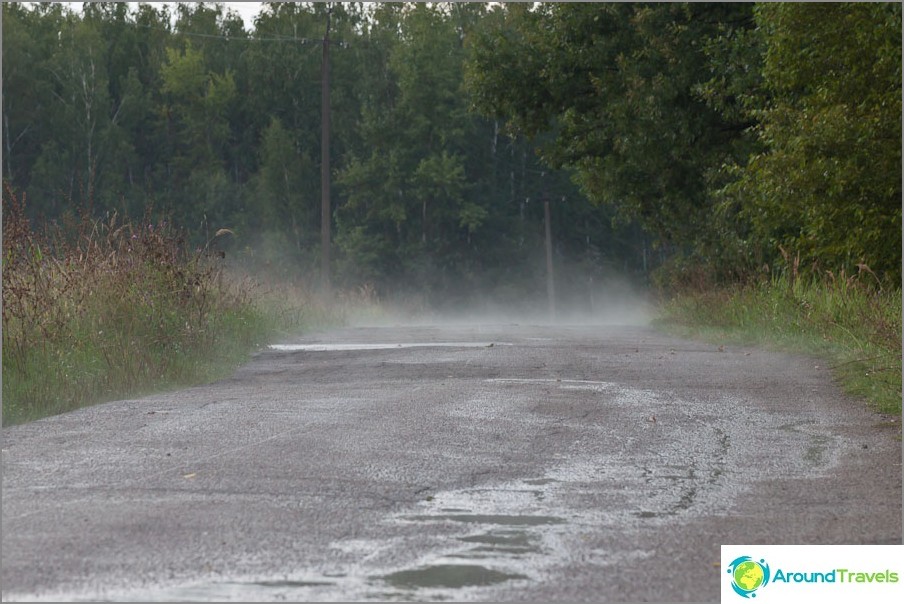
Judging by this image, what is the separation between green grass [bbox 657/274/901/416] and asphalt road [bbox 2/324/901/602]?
2.05 feet

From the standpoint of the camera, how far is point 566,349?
55.9 feet

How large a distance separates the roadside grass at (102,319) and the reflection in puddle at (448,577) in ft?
19.5

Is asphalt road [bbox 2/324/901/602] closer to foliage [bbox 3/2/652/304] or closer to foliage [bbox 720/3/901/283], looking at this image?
foliage [bbox 720/3/901/283]

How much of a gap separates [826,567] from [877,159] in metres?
10.3

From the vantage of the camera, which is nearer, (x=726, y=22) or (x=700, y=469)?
(x=700, y=469)

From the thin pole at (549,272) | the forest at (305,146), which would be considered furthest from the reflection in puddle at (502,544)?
the thin pole at (549,272)

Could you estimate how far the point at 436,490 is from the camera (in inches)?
254

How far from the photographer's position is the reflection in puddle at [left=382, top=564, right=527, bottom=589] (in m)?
4.69

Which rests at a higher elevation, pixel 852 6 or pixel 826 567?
pixel 852 6

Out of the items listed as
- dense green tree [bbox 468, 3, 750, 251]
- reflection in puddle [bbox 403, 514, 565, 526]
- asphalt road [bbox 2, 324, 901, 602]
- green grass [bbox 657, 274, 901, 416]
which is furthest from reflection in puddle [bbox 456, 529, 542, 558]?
dense green tree [bbox 468, 3, 750, 251]

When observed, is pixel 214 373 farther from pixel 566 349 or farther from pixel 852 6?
pixel 852 6

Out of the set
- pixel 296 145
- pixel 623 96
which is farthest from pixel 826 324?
pixel 296 145

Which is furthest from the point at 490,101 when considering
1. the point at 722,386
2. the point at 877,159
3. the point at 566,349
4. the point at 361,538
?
the point at 361,538

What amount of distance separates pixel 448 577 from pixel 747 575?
1074 mm
